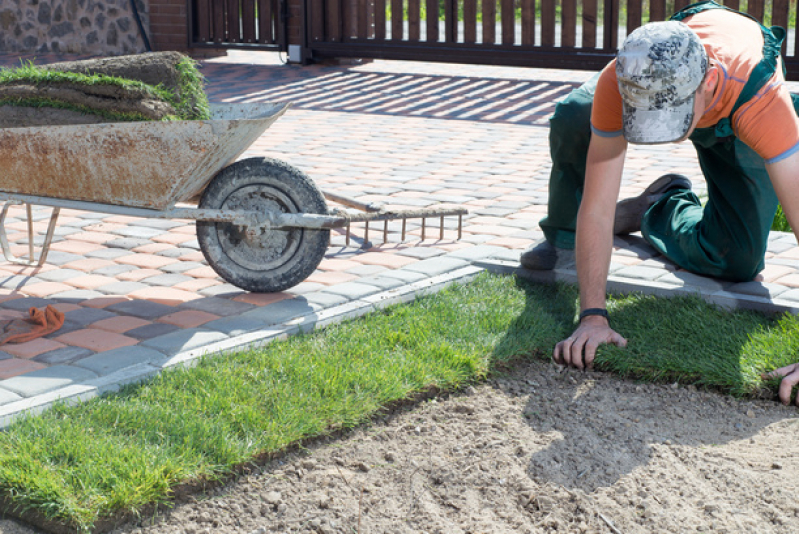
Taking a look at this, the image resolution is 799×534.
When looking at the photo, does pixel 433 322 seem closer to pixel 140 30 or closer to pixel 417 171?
pixel 417 171

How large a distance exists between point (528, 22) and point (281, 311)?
7.94 m

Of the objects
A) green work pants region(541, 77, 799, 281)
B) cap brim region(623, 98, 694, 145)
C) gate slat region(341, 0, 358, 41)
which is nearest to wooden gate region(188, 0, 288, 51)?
gate slat region(341, 0, 358, 41)

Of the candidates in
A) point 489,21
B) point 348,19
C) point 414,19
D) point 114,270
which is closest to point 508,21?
point 489,21

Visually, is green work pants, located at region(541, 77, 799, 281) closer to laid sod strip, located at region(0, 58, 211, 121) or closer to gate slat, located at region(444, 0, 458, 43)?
laid sod strip, located at region(0, 58, 211, 121)

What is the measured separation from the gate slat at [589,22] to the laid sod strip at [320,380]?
7.01 metres

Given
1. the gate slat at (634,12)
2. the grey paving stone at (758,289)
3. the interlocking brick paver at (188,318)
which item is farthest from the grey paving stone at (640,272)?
the gate slat at (634,12)

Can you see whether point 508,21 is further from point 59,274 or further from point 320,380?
point 320,380

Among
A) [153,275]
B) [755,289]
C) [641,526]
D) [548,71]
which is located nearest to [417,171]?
[153,275]

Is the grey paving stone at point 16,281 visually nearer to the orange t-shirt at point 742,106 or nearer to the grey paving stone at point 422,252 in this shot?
A: the grey paving stone at point 422,252

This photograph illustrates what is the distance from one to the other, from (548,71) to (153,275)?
9011mm

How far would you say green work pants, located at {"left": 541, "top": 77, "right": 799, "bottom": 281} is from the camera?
3777mm

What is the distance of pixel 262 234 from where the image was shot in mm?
4027

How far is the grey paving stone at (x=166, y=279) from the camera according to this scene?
4215 mm

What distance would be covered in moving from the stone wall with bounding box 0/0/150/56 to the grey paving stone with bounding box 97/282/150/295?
32.8 feet
